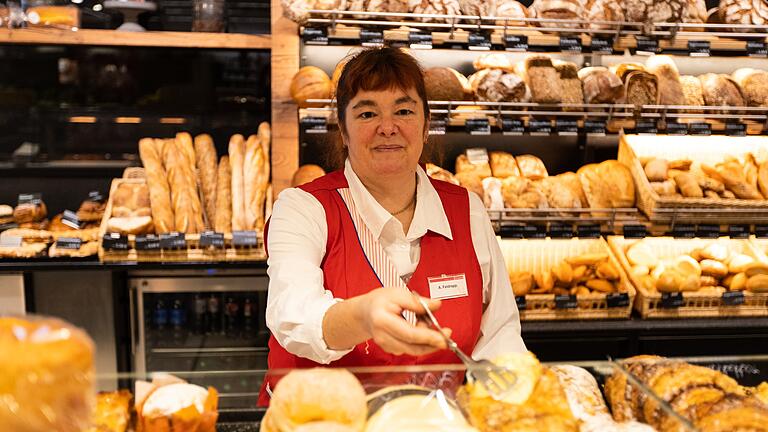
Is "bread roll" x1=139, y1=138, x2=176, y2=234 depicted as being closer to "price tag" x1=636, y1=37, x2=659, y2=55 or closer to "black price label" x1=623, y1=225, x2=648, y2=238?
"black price label" x1=623, y1=225, x2=648, y2=238

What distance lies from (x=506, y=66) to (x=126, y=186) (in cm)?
174

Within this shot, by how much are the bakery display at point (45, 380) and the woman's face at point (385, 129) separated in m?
1.06

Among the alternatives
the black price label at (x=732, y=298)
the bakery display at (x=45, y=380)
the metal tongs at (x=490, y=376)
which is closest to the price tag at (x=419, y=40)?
the black price label at (x=732, y=298)

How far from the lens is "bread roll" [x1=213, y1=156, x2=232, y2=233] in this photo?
9.33 feet

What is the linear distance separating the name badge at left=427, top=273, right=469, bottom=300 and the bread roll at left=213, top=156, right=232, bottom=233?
1432mm

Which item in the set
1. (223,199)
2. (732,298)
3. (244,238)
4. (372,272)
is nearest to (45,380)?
(372,272)

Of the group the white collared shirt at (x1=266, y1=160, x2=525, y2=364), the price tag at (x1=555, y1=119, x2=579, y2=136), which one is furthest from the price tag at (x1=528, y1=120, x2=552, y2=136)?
the white collared shirt at (x1=266, y1=160, x2=525, y2=364)

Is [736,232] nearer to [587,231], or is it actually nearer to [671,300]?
[671,300]

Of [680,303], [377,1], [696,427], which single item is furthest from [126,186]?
[696,427]

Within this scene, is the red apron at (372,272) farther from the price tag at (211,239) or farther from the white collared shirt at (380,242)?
the price tag at (211,239)

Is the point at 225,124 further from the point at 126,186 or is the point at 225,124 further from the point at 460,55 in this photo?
the point at 460,55

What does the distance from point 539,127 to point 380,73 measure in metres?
1.41

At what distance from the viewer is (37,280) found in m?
2.80

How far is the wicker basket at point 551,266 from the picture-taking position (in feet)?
9.13
